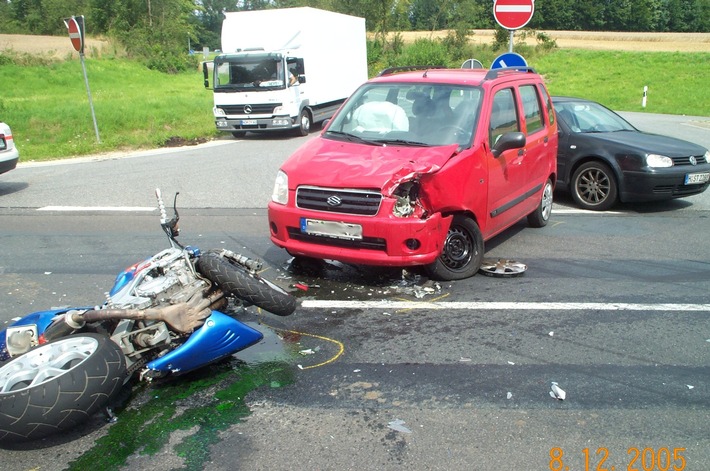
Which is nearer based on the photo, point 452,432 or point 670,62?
point 452,432

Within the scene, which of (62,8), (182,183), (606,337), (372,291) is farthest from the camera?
(62,8)

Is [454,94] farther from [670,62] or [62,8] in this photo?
[62,8]

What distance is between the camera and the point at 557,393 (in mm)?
3945

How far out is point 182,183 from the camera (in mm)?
11547

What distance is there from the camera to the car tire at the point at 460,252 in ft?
19.6

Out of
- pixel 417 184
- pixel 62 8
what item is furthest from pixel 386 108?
pixel 62 8

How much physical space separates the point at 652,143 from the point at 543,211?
2.43m

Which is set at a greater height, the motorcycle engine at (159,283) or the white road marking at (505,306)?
the motorcycle engine at (159,283)

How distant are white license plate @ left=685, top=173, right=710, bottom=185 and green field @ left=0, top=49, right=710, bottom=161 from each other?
42.9 ft

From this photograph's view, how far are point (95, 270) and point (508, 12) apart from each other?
7.66 meters

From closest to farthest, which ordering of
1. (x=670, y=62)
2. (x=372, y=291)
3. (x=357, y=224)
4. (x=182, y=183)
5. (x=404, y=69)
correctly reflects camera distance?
(x=357, y=224), (x=372, y=291), (x=404, y=69), (x=182, y=183), (x=670, y=62)

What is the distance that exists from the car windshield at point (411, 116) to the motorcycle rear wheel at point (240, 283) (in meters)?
2.30

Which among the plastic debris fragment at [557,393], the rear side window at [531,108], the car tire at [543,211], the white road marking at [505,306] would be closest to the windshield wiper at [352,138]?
the white road marking at [505,306]

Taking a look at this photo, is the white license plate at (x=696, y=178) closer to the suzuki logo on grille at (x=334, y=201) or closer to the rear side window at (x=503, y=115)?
the rear side window at (x=503, y=115)
